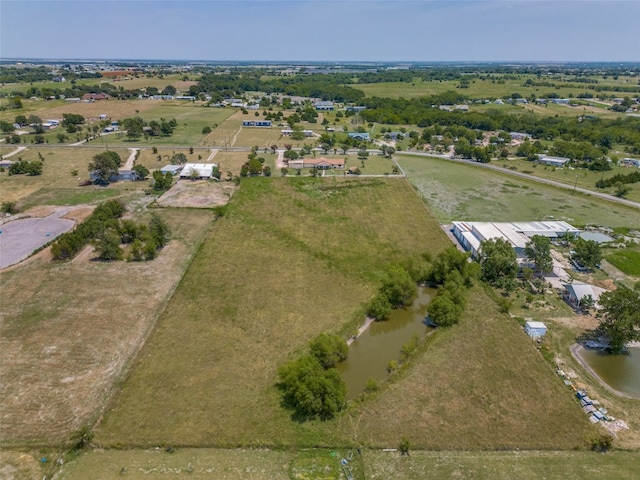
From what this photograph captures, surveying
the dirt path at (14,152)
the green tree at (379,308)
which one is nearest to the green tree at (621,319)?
the green tree at (379,308)

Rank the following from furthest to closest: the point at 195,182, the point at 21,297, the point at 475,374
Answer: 1. the point at 195,182
2. the point at 21,297
3. the point at 475,374

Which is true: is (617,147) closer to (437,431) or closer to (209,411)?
(437,431)

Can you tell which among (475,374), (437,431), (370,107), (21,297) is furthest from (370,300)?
(370,107)

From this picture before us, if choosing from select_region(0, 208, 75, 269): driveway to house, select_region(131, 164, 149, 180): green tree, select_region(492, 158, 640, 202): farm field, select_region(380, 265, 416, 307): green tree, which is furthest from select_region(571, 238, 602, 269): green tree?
select_region(131, 164, 149, 180): green tree

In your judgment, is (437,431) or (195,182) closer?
(437,431)

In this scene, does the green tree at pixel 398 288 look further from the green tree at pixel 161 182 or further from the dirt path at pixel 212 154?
the dirt path at pixel 212 154

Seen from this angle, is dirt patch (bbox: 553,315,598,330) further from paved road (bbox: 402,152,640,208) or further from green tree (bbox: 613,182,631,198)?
green tree (bbox: 613,182,631,198)

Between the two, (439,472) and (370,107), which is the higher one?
(370,107)
